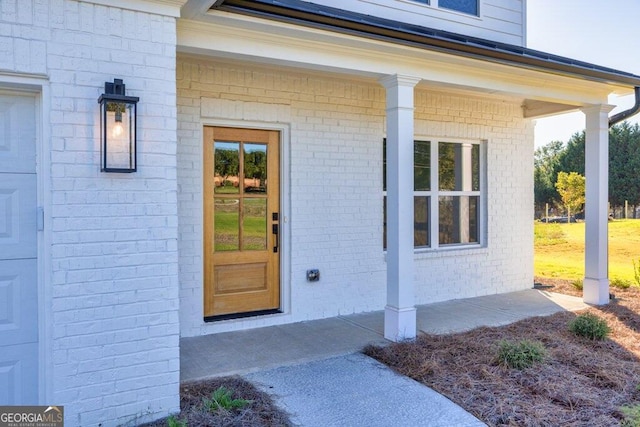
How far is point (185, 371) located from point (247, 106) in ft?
9.11

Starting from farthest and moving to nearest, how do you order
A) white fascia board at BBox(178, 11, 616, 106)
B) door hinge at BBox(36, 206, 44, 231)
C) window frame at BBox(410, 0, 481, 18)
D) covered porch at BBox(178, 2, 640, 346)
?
window frame at BBox(410, 0, 481, 18), covered porch at BBox(178, 2, 640, 346), white fascia board at BBox(178, 11, 616, 106), door hinge at BBox(36, 206, 44, 231)

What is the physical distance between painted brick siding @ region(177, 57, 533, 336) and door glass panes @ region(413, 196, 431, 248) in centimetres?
21

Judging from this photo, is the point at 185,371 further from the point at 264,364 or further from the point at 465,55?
the point at 465,55

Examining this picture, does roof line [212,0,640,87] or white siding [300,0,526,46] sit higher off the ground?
white siding [300,0,526,46]

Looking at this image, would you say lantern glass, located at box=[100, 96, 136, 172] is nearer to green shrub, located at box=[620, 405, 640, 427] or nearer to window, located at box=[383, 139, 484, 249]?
green shrub, located at box=[620, 405, 640, 427]

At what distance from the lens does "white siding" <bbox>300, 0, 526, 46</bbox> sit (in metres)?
5.95

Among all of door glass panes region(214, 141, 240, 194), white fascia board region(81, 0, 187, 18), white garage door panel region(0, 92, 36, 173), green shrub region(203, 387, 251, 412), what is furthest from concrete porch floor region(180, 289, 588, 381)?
white fascia board region(81, 0, 187, 18)

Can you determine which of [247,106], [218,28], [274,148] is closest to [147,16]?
[218,28]

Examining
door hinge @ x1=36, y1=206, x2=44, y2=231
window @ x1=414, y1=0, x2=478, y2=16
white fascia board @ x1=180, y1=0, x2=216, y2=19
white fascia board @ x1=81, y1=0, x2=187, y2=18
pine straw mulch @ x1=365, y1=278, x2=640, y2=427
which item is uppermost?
window @ x1=414, y1=0, x2=478, y2=16

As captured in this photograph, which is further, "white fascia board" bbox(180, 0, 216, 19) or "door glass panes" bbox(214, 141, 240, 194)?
"door glass panes" bbox(214, 141, 240, 194)

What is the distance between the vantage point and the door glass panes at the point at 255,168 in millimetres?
5355

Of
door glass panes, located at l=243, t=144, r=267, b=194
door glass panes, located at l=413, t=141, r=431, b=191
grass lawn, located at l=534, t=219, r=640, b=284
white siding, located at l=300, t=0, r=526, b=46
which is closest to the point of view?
door glass panes, located at l=243, t=144, r=267, b=194

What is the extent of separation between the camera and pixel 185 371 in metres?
4.05

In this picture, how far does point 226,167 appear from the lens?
17.2 ft
